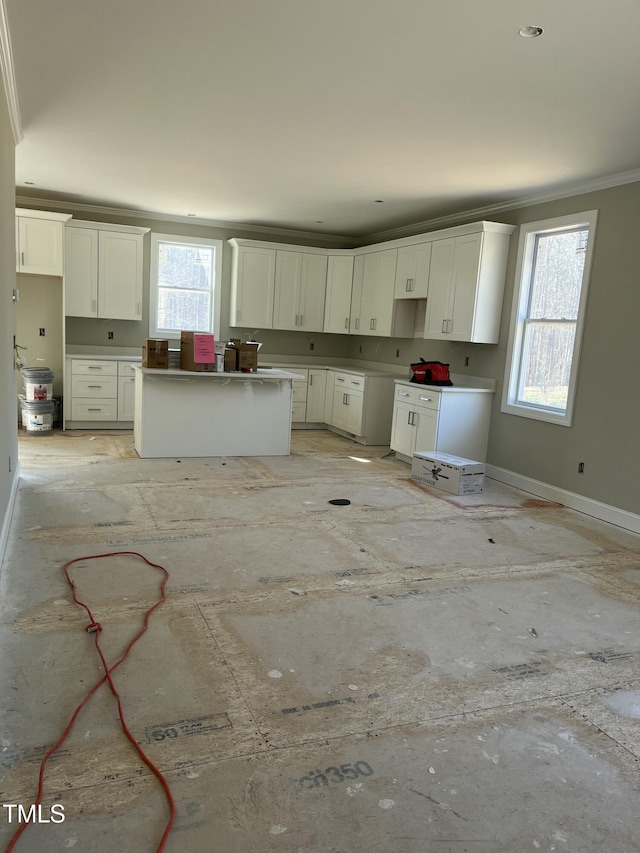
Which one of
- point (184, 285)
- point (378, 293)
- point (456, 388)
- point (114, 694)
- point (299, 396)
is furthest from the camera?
point (299, 396)

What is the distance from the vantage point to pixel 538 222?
570 cm

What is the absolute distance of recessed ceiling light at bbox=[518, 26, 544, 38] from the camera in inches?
108

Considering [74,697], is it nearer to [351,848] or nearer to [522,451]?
[351,848]

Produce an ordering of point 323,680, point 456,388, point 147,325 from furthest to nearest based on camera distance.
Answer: point 147,325 → point 456,388 → point 323,680

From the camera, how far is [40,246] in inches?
276

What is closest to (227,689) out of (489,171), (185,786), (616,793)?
(185,786)

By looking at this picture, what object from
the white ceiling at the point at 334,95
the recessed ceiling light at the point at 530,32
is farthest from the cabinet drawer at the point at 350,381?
the recessed ceiling light at the point at 530,32

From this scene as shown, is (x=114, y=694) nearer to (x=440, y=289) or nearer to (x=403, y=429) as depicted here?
(x=403, y=429)

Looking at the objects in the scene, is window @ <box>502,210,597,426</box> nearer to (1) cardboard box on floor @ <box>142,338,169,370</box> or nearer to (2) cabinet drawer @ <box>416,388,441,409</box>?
(2) cabinet drawer @ <box>416,388,441,409</box>

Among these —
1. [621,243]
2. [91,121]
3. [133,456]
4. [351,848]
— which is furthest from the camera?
[133,456]

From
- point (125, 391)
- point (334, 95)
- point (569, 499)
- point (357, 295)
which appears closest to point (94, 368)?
point (125, 391)

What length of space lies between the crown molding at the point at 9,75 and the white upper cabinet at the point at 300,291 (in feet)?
13.2

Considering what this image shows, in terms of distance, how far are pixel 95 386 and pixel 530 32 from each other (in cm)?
593

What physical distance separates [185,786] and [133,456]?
15.1 ft
